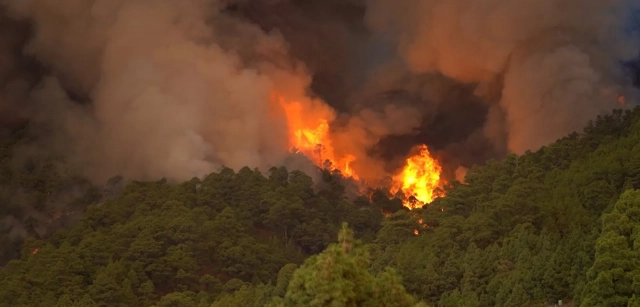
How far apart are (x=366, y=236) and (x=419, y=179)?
1049 centimetres

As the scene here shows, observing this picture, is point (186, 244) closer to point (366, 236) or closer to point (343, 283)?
point (366, 236)

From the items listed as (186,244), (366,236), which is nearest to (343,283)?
(186,244)

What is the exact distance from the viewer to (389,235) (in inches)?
1403

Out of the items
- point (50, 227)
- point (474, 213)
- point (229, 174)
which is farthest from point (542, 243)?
point (50, 227)

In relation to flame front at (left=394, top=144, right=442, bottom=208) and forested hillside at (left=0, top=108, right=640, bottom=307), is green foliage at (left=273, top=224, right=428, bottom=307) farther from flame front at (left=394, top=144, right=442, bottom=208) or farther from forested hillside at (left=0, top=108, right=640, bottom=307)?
flame front at (left=394, top=144, right=442, bottom=208)

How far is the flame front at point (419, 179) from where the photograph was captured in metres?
49.1

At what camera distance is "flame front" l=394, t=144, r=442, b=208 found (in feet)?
161

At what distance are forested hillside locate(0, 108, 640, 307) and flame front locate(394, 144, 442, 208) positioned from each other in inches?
58.1

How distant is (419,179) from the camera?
5059cm

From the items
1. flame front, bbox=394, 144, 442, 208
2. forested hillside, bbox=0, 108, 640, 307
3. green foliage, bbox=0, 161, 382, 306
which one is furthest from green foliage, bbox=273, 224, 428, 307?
flame front, bbox=394, 144, 442, 208

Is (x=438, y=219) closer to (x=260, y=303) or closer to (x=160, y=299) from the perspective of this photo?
(x=260, y=303)

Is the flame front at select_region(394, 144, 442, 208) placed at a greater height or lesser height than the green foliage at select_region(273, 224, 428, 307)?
greater

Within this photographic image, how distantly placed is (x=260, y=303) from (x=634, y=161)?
506 inches

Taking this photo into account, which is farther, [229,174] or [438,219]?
[229,174]
